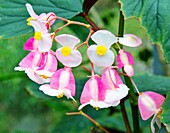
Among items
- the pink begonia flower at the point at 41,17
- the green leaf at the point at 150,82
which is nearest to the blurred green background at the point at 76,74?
the green leaf at the point at 150,82

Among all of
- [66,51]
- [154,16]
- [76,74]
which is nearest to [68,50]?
[66,51]

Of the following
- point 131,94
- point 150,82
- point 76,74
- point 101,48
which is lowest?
point 76,74

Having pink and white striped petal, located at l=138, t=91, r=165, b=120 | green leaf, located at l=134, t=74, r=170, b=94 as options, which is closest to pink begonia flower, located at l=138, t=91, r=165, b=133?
pink and white striped petal, located at l=138, t=91, r=165, b=120

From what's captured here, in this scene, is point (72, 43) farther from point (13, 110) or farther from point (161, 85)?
point (13, 110)

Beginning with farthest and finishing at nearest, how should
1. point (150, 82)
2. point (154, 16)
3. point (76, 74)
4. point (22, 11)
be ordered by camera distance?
point (76, 74)
point (150, 82)
point (22, 11)
point (154, 16)

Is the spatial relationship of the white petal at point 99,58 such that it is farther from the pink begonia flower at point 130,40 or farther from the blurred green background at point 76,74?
the blurred green background at point 76,74

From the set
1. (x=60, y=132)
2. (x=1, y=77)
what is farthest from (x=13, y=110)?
(x=1, y=77)

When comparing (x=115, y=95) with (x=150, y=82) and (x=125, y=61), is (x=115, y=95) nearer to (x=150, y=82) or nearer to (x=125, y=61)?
(x=125, y=61)
